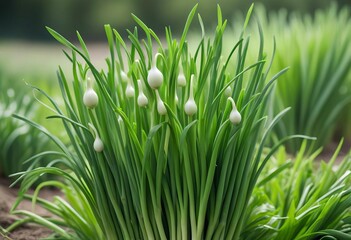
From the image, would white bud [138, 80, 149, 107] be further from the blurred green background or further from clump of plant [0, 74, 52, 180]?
the blurred green background

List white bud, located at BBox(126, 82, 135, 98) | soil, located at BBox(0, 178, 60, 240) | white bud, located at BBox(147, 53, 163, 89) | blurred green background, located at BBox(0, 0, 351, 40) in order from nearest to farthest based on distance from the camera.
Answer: white bud, located at BBox(147, 53, 163, 89), white bud, located at BBox(126, 82, 135, 98), soil, located at BBox(0, 178, 60, 240), blurred green background, located at BBox(0, 0, 351, 40)

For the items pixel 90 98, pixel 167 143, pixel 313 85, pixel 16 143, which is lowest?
pixel 313 85

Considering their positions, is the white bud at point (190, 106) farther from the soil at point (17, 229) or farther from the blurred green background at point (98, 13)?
the blurred green background at point (98, 13)

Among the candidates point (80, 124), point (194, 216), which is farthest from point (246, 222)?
point (80, 124)

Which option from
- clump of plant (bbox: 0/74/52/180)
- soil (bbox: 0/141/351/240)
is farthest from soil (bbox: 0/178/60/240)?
clump of plant (bbox: 0/74/52/180)

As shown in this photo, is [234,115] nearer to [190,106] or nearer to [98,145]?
[190,106]

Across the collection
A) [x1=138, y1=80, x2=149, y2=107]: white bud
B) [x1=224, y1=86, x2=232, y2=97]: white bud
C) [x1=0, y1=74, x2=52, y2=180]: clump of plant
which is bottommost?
[x1=0, y1=74, x2=52, y2=180]: clump of plant

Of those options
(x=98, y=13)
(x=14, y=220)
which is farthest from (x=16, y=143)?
(x=98, y=13)

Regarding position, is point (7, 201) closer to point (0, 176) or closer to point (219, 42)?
point (0, 176)

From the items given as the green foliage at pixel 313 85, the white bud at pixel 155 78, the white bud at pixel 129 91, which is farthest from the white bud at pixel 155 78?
the green foliage at pixel 313 85
